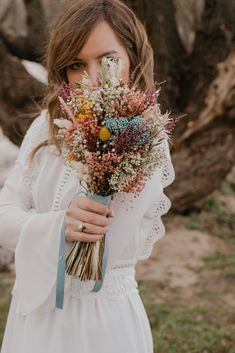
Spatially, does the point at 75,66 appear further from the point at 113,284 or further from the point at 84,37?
the point at 113,284

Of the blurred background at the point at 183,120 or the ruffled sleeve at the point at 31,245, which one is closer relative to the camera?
the ruffled sleeve at the point at 31,245

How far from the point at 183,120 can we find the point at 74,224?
4156mm

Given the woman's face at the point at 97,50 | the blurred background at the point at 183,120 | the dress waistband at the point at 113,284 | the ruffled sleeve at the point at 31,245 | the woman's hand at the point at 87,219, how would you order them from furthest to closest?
the blurred background at the point at 183,120, the woman's face at the point at 97,50, the dress waistband at the point at 113,284, the ruffled sleeve at the point at 31,245, the woman's hand at the point at 87,219

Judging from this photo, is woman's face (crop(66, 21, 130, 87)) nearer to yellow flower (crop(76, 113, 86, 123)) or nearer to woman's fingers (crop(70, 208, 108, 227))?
yellow flower (crop(76, 113, 86, 123))

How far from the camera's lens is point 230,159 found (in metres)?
6.77

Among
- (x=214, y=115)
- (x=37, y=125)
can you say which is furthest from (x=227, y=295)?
(x=37, y=125)

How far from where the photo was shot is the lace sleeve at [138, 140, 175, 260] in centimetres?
215

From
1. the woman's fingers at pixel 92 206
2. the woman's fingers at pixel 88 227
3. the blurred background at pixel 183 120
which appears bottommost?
the blurred background at pixel 183 120

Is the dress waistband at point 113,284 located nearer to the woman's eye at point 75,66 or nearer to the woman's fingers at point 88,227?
the woman's fingers at point 88,227

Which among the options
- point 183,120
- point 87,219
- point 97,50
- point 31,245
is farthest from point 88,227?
point 183,120

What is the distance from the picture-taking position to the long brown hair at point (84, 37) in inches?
84.9

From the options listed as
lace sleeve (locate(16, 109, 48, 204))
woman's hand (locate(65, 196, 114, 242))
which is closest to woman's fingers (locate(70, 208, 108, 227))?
woman's hand (locate(65, 196, 114, 242))

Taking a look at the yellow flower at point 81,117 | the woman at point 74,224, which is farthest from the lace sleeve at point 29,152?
the yellow flower at point 81,117

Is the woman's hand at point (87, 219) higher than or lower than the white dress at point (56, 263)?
higher
